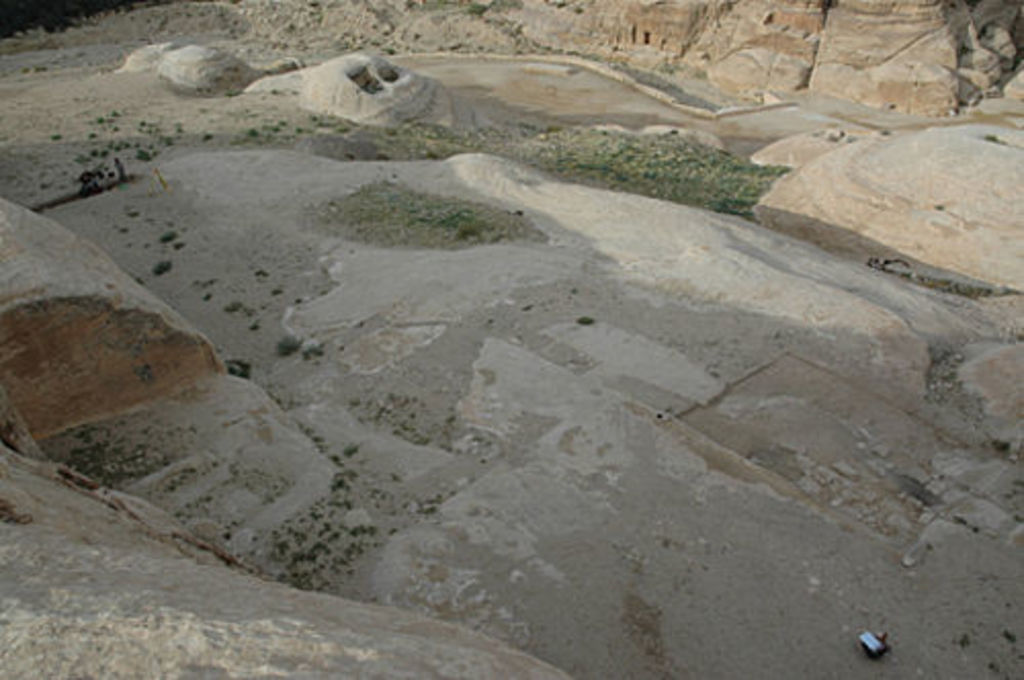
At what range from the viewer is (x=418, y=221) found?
16.5 m

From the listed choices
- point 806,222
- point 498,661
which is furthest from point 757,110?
point 498,661

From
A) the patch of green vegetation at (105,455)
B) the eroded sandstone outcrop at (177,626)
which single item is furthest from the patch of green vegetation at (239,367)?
the eroded sandstone outcrop at (177,626)

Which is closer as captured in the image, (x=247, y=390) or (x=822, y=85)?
(x=247, y=390)

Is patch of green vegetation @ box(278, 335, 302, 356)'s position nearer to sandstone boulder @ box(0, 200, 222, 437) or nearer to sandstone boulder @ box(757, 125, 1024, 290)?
sandstone boulder @ box(0, 200, 222, 437)

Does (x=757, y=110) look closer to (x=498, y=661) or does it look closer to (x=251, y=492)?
(x=251, y=492)

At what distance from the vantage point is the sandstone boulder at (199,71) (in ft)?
93.1

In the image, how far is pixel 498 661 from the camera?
3857mm

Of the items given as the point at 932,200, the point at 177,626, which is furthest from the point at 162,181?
the point at 932,200

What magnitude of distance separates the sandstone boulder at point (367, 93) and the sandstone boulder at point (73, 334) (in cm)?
1786

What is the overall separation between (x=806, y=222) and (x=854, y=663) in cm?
1737

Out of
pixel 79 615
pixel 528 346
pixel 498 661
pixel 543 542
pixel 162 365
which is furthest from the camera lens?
pixel 528 346

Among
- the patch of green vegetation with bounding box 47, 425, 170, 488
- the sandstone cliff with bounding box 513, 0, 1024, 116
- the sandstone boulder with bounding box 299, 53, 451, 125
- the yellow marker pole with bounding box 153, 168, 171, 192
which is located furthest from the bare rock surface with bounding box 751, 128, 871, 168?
the patch of green vegetation with bounding box 47, 425, 170, 488

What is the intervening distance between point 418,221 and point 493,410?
7.57 meters

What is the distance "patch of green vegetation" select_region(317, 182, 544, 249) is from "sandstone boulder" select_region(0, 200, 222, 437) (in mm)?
7025
